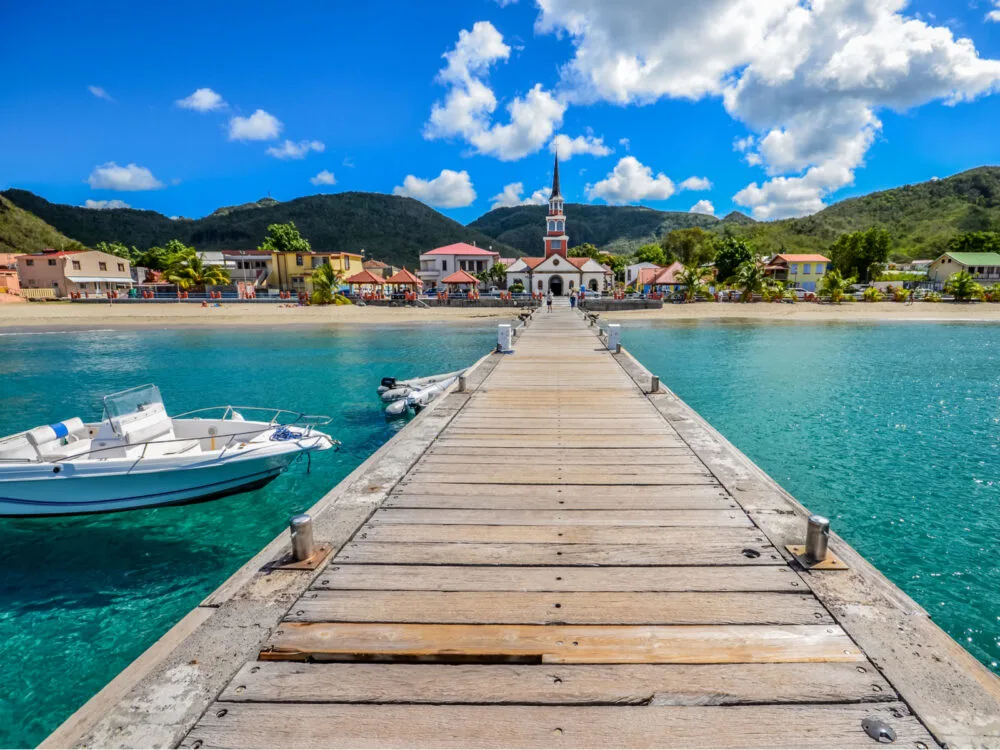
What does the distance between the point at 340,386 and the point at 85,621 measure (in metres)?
14.3

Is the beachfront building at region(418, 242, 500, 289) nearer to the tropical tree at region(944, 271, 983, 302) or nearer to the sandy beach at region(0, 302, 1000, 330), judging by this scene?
the sandy beach at region(0, 302, 1000, 330)

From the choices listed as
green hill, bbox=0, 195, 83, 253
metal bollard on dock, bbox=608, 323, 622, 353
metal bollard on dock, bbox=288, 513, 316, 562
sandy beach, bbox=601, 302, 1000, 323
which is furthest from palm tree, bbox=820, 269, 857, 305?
green hill, bbox=0, 195, 83, 253

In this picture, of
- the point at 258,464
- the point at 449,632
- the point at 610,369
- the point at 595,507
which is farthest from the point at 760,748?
the point at 610,369

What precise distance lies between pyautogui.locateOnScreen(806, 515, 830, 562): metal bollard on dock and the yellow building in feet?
237

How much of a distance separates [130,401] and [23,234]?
439 ft

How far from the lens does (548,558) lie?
3.96m

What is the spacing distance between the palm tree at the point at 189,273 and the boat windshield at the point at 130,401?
6358 centimetres

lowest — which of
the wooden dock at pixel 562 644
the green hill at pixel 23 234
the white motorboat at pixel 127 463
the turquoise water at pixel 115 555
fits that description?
the turquoise water at pixel 115 555

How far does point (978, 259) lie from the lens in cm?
7200

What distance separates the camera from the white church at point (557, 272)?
67.4 metres

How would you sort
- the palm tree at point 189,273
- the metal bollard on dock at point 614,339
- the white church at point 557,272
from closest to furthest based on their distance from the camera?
the metal bollard on dock at point 614,339, the palm tree at point 189,273, the white church at point 557,272

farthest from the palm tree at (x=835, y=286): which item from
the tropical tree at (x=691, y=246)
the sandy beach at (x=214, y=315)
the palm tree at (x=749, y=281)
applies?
the sandy beach at (x=214, y=315)

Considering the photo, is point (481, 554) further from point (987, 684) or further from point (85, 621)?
point (85, 621)

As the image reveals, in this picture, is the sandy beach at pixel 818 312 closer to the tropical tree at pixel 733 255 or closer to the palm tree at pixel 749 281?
the palm tree at pixel 749 281
